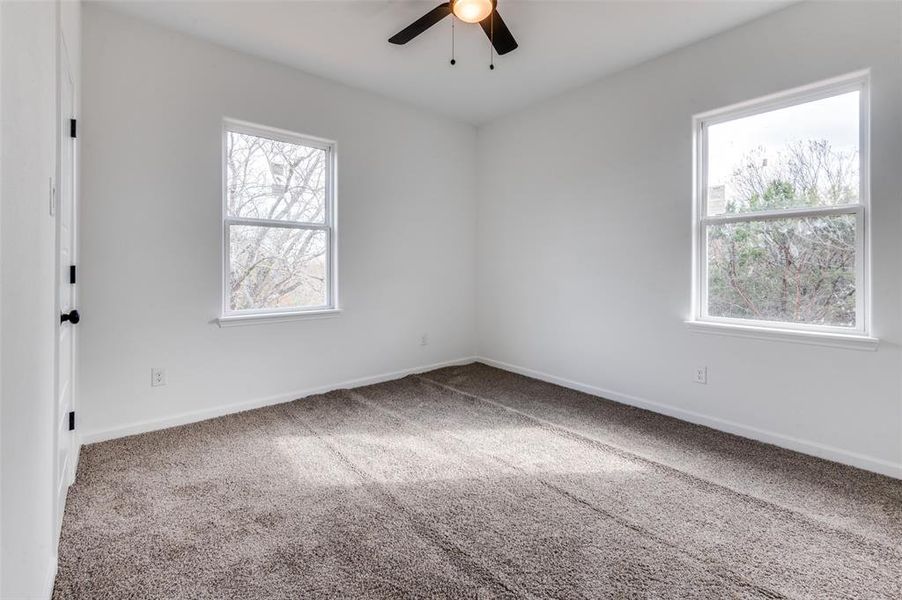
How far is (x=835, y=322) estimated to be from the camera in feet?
8.13

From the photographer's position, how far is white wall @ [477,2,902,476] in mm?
2291

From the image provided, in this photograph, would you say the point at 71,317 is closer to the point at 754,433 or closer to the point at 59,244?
the point at 59,244

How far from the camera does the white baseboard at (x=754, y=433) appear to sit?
2315 mm

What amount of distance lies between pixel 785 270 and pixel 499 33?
226 centimetres

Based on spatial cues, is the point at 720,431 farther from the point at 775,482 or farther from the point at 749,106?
the point at 749,106

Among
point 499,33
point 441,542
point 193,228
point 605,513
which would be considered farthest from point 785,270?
point 193,228

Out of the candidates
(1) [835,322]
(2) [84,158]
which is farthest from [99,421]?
(1) [835,322]

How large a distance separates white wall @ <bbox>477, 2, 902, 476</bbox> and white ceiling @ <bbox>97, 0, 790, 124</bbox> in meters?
0.27

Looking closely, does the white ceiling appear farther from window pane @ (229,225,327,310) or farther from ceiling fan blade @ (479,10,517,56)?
window pane @ (229,225,327,310)

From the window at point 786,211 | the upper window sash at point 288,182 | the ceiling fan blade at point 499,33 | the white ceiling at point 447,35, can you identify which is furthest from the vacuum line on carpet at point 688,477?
the white ceiling at point 447,35

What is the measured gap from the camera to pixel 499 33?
2361 millimetres

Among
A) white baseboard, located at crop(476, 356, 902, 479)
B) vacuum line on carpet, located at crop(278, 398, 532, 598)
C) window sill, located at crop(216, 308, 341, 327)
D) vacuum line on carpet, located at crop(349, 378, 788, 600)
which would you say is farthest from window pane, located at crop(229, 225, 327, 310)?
white baseboard, located at crop(476, 356, 902, 479)

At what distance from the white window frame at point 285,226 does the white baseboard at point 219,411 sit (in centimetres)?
61

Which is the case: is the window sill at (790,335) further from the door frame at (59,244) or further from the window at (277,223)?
the door frame at (59,244)
